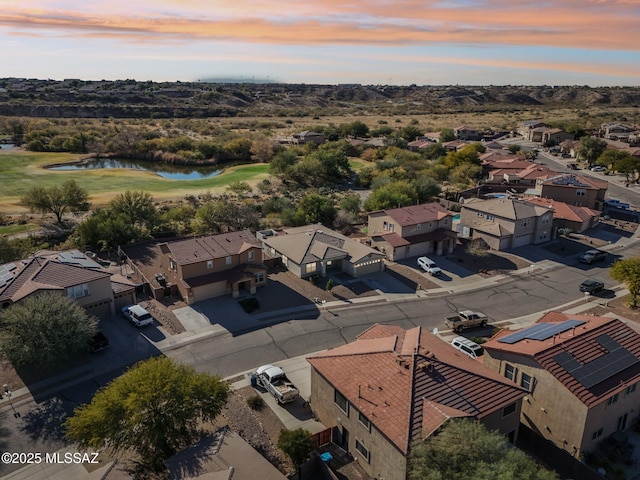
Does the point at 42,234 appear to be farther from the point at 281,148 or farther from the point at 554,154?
the point at 554,154

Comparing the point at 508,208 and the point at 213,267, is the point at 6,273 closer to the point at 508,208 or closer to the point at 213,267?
the point at 213,267

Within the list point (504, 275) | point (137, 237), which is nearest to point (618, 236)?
point (504, 275)

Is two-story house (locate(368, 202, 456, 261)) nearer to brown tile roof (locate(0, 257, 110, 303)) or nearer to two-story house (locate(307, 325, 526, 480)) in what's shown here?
two-story house (locate(307, 325, 526, 480))

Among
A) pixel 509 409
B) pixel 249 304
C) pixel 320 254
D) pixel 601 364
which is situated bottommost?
pixel 249 304

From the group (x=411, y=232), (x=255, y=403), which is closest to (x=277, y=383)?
(x=255, y=403)

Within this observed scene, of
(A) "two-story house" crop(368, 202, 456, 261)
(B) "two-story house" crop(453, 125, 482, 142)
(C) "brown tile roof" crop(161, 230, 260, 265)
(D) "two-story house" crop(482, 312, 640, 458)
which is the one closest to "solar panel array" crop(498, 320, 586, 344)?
(D) "two-story house" crop(482, 312, 640, 458)

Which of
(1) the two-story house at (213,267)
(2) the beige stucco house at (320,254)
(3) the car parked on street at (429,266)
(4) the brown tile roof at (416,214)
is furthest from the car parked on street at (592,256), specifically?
(1) the two-story house at (213,267)
